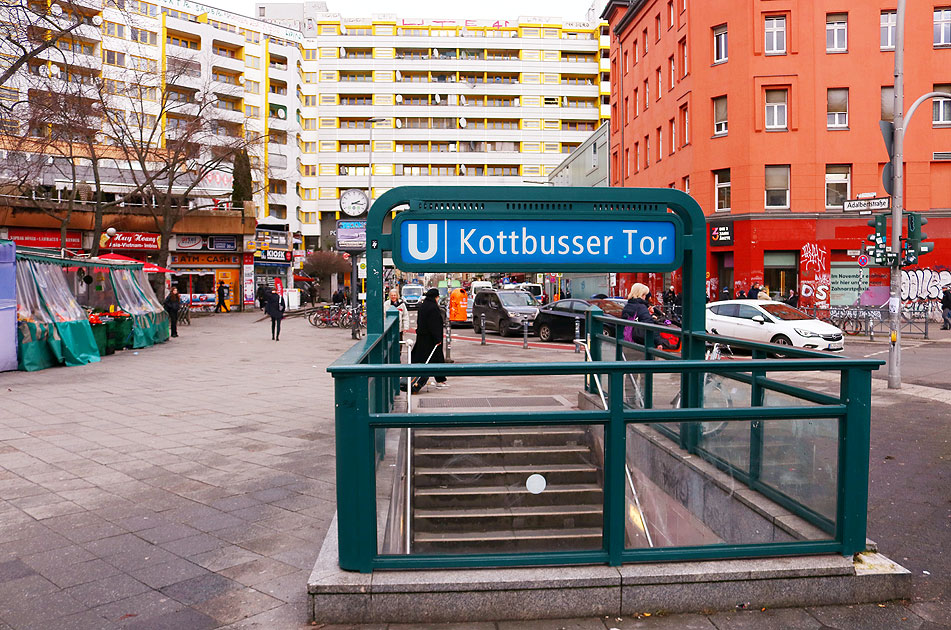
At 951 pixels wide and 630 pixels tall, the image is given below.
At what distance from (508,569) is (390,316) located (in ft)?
21.1

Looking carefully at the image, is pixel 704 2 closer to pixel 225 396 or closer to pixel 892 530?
pixel 225 396

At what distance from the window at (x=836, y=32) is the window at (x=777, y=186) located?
5.50 m

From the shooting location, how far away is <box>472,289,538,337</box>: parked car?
80.9ft

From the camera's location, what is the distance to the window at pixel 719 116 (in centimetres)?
3256

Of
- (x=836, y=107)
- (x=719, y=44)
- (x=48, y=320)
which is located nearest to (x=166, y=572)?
(x=48, y=320)

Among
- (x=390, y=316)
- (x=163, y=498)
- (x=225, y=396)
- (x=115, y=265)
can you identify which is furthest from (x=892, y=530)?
(x=115, y=265)

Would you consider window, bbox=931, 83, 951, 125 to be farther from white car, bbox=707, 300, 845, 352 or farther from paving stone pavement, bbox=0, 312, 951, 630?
paving stone pavement, bbox=0, 312, 951, 630

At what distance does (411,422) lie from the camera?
3.62 metres

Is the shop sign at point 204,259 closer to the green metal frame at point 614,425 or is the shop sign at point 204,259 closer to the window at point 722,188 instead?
the window at point 722,188

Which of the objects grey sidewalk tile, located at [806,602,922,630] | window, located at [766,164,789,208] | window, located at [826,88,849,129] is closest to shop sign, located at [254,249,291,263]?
window, located at [766,164,789,208]

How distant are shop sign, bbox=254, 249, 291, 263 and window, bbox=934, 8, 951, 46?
126ft

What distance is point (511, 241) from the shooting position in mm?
5289

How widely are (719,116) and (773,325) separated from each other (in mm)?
16993

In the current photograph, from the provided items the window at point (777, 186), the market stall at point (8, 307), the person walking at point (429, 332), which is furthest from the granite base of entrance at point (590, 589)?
the window at point (777, 186)
